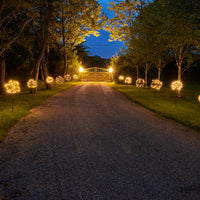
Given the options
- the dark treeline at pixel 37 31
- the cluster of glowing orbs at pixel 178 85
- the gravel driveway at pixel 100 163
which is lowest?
the gravel driveway at pixel 100 163

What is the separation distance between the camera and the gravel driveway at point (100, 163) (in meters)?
3.27

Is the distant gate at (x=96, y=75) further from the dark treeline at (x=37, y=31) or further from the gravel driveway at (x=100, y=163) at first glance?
the gravel driveway at (x=100, y=163)

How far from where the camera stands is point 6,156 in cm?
469

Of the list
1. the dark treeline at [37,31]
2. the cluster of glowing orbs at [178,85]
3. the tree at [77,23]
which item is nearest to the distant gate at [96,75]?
the dark treeline at [37,31]

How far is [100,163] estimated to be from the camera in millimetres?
4305

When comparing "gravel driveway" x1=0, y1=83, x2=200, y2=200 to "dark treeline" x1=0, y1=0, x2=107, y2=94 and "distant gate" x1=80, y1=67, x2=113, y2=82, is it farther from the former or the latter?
"distant gate" x1=80, y1=67, x2=113, y2=82

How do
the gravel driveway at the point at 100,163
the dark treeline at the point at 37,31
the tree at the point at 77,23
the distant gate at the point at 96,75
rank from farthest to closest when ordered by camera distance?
the distant gate at the point at 96,75, the tree at the point at 77,23, the dark treeline at the point at 37,31, the gravel driveway at the point at 100,163

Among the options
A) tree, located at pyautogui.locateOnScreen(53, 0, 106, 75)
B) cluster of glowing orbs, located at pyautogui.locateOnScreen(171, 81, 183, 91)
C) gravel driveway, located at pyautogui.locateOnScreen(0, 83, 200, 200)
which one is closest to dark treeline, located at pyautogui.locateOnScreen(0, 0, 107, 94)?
tree, located at pyautogui.locateOnScreen(53, 0, 106, 75)

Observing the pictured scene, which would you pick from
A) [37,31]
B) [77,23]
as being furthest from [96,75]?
[37,31]

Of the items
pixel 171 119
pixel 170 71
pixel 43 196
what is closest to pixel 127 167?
pixel 43 196

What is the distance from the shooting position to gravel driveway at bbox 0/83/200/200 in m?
3.27

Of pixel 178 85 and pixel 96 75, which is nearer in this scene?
pixel 178 85

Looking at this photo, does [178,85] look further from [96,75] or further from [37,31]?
[96,75]

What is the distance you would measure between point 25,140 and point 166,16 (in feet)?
32.4
